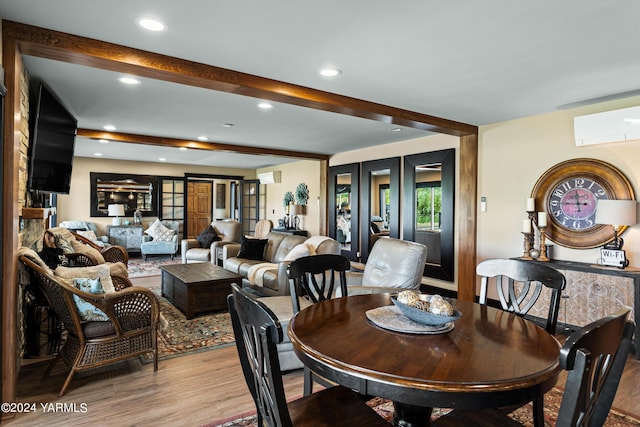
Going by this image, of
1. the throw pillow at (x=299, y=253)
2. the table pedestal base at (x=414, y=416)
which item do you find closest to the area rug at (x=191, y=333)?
the throw pillow at (x=299, y=253)

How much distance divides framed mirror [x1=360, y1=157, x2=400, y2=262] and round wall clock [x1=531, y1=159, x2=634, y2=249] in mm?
2366

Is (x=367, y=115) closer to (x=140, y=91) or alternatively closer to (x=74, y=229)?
(x=140, y=91)

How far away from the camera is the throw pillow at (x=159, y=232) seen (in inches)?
353

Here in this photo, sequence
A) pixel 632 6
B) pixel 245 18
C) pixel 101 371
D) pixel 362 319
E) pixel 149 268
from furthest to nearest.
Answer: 1. pixel 149 268
2. pixel 101 371
3. pixel 245 18
4. pixel 632 6
5. pixel 362 319

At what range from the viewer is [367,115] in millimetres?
4070

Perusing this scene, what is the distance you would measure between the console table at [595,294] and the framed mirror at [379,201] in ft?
9.23

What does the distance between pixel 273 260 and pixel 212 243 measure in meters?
1.98

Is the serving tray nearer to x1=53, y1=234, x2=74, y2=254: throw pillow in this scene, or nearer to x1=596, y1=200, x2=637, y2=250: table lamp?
x1=596, y1=200, x2=637, y2=250: table lamp

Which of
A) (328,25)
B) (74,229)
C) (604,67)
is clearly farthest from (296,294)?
(74,229)

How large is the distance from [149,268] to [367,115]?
572 cm

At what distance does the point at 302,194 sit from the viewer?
8859 millimetres

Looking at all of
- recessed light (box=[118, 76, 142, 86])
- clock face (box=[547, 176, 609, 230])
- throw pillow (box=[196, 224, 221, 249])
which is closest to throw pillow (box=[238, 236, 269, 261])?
throw pillow (box=[196, 224, 221, 249])

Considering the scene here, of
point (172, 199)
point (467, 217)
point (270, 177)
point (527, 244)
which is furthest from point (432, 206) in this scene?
point (172, 199)

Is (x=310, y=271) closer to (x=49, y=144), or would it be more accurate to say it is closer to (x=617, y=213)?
(x=49, y=144)
